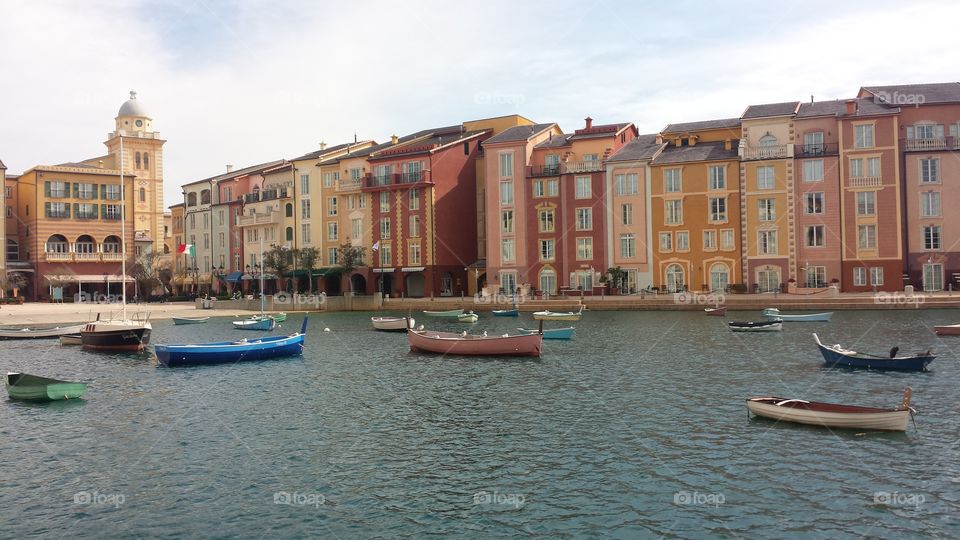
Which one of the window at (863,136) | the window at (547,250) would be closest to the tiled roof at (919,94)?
the window at (863,136)

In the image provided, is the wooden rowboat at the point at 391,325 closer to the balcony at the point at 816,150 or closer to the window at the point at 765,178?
the window at the point at 765,178

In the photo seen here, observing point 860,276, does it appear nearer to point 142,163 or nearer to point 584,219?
point 584,219

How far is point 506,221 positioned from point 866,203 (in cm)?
3518

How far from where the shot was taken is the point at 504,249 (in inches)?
3275

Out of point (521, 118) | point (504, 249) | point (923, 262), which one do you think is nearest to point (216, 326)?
point (504, 249)

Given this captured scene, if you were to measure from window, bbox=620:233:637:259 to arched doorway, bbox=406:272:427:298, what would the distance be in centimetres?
2586

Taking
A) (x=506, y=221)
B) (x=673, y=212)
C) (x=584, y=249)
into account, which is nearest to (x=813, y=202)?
(x=673, y=212)

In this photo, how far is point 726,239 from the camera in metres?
74.0

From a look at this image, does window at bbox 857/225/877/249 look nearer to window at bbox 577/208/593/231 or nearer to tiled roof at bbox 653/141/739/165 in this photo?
tiled roof at bbox 653/141/739/165

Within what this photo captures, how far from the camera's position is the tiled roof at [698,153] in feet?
245

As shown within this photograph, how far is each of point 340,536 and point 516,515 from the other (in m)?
3.74

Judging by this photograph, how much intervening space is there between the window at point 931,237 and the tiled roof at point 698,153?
1773 cm

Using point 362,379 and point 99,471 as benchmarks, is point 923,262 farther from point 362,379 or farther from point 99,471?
point 99,471

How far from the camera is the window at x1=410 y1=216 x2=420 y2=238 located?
289ft
